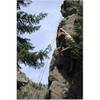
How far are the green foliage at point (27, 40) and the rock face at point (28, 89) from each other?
0.11 metres

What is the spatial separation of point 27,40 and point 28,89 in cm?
35

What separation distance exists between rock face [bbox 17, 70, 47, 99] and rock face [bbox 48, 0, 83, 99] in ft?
0.19

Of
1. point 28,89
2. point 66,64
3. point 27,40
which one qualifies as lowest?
point 28,89

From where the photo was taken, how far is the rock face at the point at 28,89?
4.06 m

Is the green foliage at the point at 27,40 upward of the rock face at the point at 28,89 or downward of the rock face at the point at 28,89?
upward

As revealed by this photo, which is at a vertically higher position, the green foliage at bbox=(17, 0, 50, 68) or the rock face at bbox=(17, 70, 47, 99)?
the green foliage at bbox=(17, 0, 50, 68)

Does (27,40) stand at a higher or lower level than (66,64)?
higher

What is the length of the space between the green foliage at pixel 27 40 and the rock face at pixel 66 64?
10 cm

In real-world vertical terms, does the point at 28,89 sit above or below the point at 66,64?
below

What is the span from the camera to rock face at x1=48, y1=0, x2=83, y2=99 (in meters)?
4.07

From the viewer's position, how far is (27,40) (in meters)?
4.10

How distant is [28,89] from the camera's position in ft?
→ 13.4
